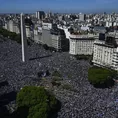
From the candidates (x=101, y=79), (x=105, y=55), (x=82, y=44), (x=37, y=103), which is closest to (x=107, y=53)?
(x=105, y=55)

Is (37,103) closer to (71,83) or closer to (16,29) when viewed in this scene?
(71,83)

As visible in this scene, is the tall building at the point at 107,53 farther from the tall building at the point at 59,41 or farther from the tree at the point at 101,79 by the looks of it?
the tall building at the point at 59,41

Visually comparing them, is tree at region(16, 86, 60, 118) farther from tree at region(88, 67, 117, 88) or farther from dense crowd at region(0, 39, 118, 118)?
tree at region(88, 67, 117, 88)

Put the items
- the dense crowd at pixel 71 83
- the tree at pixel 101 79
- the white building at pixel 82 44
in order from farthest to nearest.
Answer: the white building at pixel 82 44 → the tree at pixel 101 79 → the dense crowd at pixel 71 83

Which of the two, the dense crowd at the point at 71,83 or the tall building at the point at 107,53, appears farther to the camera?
the tall building at the point at 107,53

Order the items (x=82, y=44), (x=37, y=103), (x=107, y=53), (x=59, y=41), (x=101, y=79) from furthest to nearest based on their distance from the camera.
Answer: (x=59, y=41) < (x=82, y=44) < (x=107, y=53) < (x=101, y=79) < (x=37, y=103)

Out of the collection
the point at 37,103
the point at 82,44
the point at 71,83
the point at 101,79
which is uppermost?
the point at 82,44

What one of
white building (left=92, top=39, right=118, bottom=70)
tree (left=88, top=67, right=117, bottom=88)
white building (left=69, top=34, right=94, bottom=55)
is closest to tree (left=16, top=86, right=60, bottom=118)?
tree (left=88, top=67, right=117, bottom=88)

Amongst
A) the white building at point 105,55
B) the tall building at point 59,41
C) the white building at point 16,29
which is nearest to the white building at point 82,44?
the tall building at point 59,41
